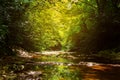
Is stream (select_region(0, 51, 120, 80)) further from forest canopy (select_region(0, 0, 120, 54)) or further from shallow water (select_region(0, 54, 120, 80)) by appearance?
forest canopy (select_region(0, 0, 120, 54))

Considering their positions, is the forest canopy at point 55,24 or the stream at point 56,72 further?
the forest canopy at point 55,24

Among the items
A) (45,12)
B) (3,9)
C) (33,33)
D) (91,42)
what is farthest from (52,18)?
(3,9)

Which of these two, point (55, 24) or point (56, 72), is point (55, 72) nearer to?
point (56, 72)

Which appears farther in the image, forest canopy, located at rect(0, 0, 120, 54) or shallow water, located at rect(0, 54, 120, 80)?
forest canopy, located at rect(0, 0, 120, 54)

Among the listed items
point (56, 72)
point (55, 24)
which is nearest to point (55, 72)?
point (56, 72)

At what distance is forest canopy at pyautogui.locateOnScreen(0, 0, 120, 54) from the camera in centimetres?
2634

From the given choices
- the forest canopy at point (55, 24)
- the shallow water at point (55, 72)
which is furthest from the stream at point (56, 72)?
the forest canopy at point (55, 24)

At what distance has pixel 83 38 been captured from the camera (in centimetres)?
4106

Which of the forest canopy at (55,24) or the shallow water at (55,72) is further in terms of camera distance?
the forest canopy at (55,24)

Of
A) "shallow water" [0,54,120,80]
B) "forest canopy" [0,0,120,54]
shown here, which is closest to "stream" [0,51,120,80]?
"shallow water" [0,54,120,80]

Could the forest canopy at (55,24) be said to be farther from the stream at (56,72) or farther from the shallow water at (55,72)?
the shallow water at (55,72)

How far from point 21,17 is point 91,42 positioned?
10858 mm

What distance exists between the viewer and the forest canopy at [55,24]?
26.3m

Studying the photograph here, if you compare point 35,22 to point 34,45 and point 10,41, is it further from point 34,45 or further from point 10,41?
point 10,41
